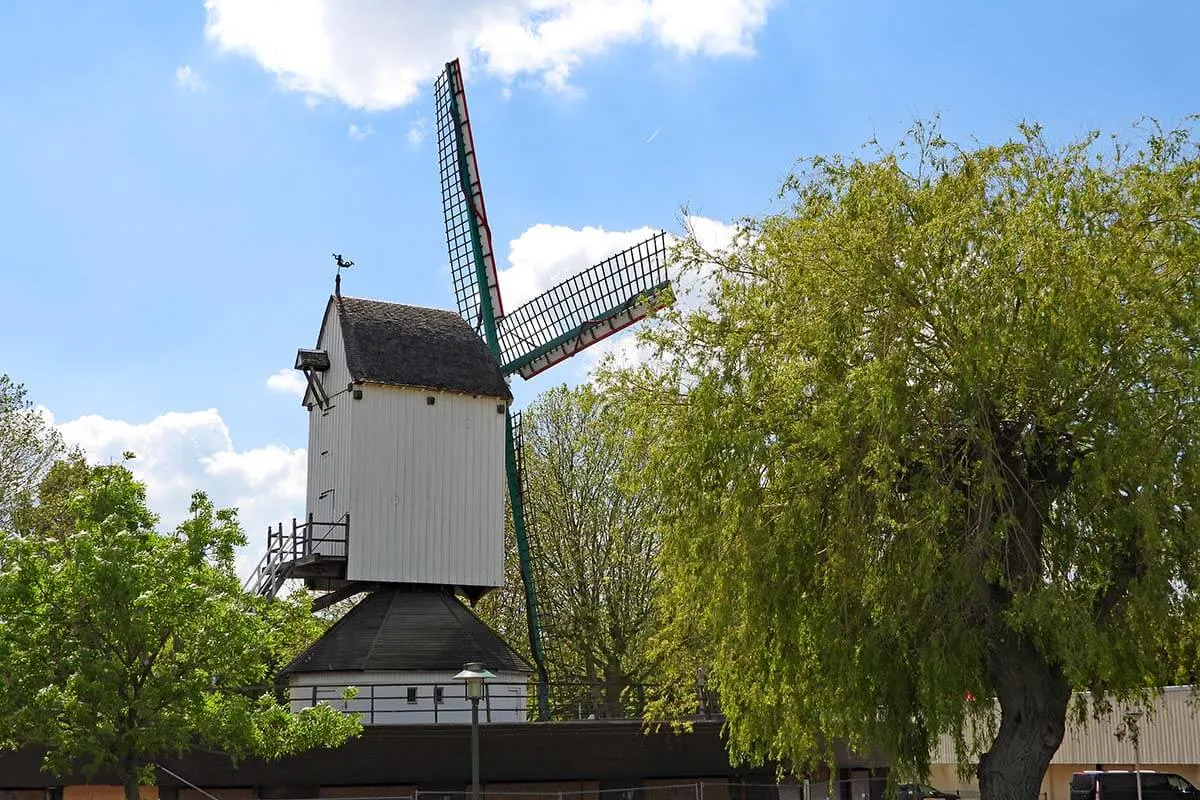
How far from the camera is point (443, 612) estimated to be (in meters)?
28.1

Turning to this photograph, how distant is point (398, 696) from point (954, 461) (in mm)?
13951

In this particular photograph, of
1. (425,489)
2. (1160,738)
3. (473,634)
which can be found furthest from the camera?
(1160,738)

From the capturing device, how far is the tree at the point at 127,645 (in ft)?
61.4

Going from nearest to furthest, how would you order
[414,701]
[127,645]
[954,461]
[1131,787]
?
1. [954,461]
2. [127,645]
3. [414,701]
4. [1131,787]

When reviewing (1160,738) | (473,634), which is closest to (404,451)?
(473,634)

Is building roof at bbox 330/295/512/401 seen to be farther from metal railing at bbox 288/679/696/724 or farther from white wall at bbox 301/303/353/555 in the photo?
metal railing at bbox 288/679/696/724

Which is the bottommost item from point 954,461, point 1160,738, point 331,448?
point 1160,738

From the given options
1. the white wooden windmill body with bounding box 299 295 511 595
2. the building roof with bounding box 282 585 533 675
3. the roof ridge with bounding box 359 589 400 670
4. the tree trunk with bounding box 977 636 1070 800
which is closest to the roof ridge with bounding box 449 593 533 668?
the building roof with bounding box 282 585 533 675

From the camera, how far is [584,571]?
40781mm

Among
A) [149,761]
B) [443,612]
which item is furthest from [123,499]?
[443,612]

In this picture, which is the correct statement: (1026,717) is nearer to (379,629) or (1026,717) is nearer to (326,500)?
(379,629)

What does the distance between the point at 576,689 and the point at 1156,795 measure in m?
17.1

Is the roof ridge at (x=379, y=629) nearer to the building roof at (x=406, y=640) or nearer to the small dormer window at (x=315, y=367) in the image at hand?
the building roof at (x=406, y=640)

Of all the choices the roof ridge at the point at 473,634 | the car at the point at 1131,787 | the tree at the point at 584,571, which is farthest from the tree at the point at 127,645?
the car at the point at 1131,787
